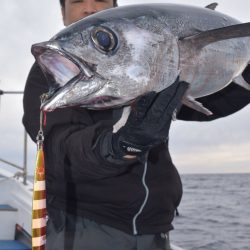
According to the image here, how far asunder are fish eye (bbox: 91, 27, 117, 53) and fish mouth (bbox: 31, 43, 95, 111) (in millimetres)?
106

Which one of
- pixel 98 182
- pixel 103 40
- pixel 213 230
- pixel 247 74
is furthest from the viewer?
pixel 213 230

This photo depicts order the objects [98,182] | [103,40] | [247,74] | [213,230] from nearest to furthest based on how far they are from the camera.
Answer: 1. [103,40]
2. [98,182]
3. [247,74]
4. [213,230]

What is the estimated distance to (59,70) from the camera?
2.30 m

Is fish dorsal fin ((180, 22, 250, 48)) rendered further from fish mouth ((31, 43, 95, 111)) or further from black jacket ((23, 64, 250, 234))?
black jacket ((23, 64, 250, 234))

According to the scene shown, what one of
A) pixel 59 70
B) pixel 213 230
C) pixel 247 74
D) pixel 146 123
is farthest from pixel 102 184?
pixel 213 230

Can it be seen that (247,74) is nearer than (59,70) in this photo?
No

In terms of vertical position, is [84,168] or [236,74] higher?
[236,74]

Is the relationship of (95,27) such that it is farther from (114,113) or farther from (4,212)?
(4,212)

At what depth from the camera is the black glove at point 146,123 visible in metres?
2.31

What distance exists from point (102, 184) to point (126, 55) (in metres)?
0.99

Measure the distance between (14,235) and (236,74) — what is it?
15.5 ft

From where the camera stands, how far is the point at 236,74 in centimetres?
270

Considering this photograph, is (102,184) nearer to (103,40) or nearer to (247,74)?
(103,40)

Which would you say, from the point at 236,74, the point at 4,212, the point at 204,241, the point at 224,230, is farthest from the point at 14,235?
the point at 224,230
